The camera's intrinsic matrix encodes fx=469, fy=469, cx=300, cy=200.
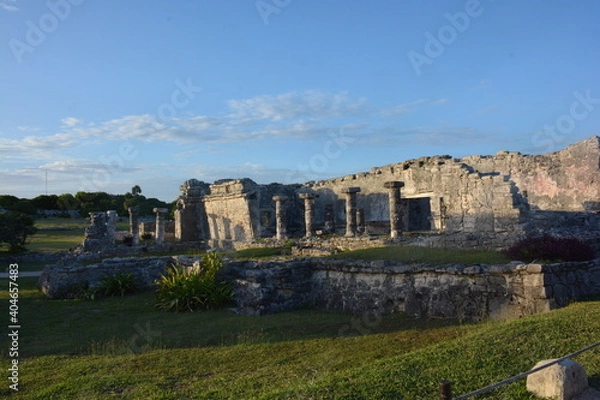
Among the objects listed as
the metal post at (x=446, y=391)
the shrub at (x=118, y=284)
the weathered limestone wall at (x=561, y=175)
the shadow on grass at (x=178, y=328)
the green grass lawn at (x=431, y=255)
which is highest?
the weathered limestone wall at (x=561, y=175)

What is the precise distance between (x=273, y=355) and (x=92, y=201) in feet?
180

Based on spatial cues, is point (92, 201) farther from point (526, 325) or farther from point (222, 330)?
point (526, 325)

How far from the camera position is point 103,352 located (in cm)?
748

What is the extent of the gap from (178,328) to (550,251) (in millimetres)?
7217

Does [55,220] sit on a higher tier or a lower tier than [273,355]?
higher

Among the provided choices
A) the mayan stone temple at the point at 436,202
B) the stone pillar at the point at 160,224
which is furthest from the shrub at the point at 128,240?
the mayan stone temple at the point at 436,202

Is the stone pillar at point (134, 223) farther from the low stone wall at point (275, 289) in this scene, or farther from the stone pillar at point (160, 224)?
the low stone wall at point (275, 289)

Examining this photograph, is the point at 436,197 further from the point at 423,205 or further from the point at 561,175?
the point at 423,205

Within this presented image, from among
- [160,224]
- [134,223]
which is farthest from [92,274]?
[160,224]

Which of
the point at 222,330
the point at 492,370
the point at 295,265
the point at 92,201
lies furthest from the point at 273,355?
the point at 92,201

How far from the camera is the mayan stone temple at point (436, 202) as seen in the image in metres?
14.8

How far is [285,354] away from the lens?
693cm

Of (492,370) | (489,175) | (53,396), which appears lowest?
(53,396)

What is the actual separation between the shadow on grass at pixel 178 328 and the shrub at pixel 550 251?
211 centimetres
